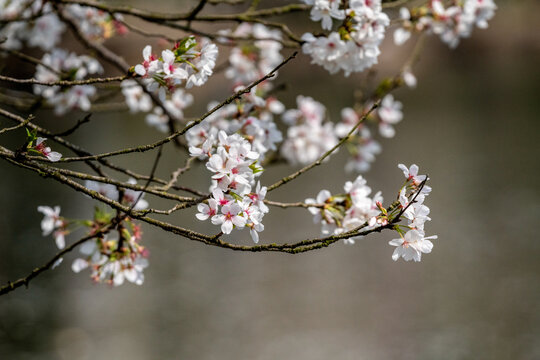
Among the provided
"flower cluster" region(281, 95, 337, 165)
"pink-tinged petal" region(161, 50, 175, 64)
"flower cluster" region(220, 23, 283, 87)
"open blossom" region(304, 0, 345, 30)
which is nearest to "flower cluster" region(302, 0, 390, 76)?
"open blossom" region(304, 0, 345, 30)

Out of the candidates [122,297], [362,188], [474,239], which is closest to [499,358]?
[474,239]

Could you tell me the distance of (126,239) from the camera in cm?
221

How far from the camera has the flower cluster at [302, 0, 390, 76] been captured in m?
2.20

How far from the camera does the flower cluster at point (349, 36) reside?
2.20 m

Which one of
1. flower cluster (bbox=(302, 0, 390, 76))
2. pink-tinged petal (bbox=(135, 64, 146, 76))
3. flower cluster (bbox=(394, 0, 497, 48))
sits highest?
flower cluster (bbox=(394, 0, 497, 48))

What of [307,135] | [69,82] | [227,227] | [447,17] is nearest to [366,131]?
[307,135]

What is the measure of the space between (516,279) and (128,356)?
216 inches

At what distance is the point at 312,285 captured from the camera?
1002cm

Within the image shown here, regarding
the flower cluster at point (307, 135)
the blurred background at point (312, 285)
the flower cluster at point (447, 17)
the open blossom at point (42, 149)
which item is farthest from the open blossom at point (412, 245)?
the blurred background at point (312, 285)

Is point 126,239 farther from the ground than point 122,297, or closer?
closer

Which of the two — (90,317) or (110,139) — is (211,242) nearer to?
(90,317)

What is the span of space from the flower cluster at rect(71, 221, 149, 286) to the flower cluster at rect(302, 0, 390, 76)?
87 centimetres

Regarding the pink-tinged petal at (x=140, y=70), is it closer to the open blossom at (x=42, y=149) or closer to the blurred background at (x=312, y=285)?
the open blossom at (x=42, y=149)

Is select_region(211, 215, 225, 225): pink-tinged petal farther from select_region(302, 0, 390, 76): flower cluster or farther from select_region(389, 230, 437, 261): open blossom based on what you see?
select_region(302, 0, 390, 76): flower cluster
